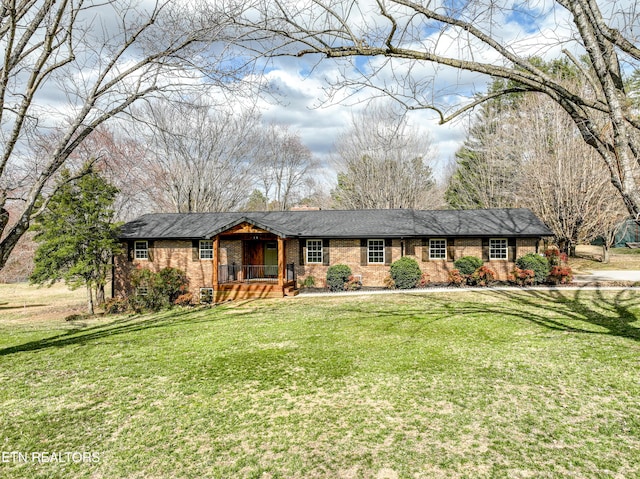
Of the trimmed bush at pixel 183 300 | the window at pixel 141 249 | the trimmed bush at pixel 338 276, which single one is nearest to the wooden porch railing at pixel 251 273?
the trimmed bush at pixel 183 300

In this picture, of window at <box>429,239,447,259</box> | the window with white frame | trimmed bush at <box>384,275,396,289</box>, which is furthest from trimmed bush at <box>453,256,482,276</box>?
the window with white frame

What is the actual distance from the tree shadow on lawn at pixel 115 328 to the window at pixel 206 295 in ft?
7.57

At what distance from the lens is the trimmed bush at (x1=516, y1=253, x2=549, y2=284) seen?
18.5 metres

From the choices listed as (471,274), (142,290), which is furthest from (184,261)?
(471,274)

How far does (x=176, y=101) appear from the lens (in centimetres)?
689

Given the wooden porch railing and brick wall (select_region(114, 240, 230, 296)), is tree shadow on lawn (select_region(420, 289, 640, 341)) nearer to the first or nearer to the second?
the wooden porch railing

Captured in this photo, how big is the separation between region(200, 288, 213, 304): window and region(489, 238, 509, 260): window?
14.0 m

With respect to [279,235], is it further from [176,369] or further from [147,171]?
[147,171]

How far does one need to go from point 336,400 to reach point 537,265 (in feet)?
53.4

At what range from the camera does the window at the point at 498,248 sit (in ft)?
64.3

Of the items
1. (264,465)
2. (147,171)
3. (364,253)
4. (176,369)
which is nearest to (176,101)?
(176,369)

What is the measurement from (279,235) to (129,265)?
8741 mm

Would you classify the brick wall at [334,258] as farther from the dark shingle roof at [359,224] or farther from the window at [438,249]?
the dark shingle roof at [359,224]

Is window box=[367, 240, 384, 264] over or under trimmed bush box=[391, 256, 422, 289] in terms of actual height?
over
